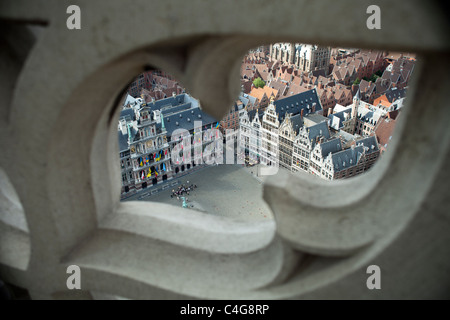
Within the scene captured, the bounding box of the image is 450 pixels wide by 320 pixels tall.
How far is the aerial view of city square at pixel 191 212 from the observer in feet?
3.01

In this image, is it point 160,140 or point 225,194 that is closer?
point 225,194

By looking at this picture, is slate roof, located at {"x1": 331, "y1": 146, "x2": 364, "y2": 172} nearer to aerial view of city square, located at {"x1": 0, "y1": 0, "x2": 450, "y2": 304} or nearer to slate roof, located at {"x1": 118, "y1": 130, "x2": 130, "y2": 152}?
slate roof, located at {"x1": 118, "y1": 130, "x2": 130, "y2": 152}

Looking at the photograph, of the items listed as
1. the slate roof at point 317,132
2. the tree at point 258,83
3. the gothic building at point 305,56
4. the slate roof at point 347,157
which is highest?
the gothic building at point 305,56

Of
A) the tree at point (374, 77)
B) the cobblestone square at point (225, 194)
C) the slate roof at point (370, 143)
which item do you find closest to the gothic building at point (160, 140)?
the cobblestone square at point (225, 194)

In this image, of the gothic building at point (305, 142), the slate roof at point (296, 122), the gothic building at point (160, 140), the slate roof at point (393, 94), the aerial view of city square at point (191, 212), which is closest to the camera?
the aerial view of city square at point (191, 212)

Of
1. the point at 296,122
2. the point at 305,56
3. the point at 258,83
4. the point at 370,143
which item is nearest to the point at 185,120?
the point at 296,122

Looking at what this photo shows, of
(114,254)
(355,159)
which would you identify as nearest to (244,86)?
(355,159)

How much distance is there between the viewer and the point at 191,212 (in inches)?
68.1

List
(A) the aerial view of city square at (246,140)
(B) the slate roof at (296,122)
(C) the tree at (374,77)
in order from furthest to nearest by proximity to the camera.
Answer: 1. (C) the tree at (374,77)
2. (B) the slate roof at (296,122)
3. (A) the aerial view of city square at (246,140)

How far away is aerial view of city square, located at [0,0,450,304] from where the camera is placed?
36.1 inches

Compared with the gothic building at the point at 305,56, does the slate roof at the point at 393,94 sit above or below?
below

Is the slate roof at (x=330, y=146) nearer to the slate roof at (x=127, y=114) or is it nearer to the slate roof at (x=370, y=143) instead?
the slate roof at (x=370, y=143)

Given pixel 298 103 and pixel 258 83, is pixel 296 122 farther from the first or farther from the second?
pixel 258 83

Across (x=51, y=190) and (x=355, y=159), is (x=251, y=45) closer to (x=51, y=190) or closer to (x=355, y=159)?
(x=51, y=190)
